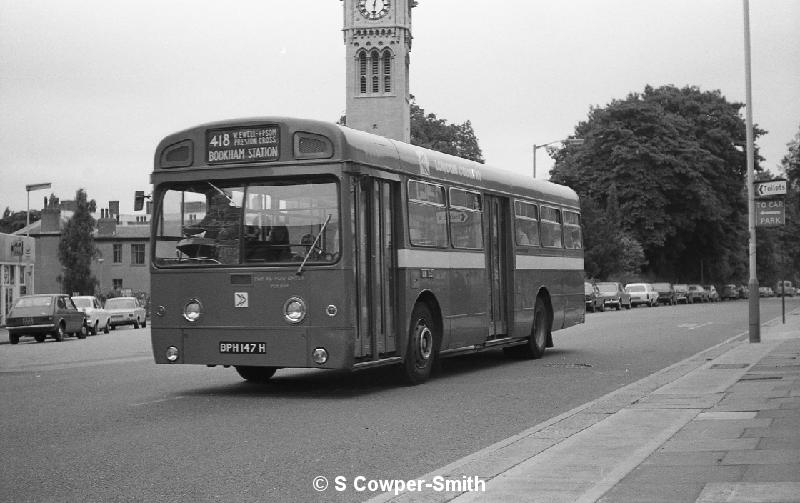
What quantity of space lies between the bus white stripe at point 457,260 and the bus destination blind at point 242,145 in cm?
220

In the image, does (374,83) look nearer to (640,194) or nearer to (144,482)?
(640,194)

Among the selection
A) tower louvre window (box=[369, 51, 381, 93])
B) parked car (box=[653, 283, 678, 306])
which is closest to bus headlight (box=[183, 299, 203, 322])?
parked car (box=[653, 283, 678, 306])

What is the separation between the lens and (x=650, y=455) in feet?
28.0

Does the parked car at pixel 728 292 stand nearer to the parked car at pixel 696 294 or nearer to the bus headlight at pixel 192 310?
the parked car at pixel 696 294

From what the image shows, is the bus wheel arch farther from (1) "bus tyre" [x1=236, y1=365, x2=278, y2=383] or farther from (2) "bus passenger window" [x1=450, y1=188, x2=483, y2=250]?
(1) "bus tyre" [x1=236, y1=365, x2=278, y2=383]

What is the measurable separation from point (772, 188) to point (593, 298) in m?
35.2

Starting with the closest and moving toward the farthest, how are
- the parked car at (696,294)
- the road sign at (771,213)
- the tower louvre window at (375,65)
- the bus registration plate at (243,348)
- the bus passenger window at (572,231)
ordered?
the bus registration plate at (243,348) < the bus passenger window at (572,231) < the road sign at (771,213) < the parked car at (696,294) < the tower louvre window at (375,65)

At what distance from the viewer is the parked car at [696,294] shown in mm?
78812

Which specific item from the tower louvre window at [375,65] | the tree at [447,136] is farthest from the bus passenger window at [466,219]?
the tower louvre window at [375,65]

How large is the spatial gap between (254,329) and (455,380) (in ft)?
12.8

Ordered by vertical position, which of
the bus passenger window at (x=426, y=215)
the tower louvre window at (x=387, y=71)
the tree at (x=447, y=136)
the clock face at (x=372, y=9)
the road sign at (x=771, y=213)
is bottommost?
the bus passenger window at (x=426, y=215)

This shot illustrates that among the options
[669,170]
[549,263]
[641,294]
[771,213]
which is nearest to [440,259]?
[549,263]

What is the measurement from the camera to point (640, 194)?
7306 centimetres

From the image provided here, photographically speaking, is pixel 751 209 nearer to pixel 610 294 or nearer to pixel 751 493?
pixel 751 493
